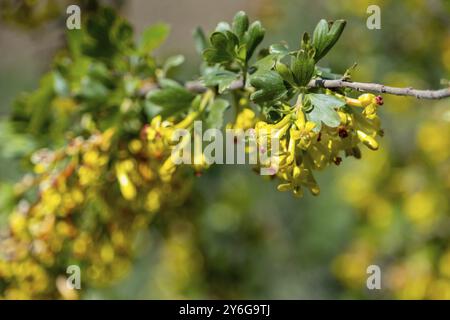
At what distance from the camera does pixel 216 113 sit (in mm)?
1207

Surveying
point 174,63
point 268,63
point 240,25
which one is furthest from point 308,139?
point 174,63

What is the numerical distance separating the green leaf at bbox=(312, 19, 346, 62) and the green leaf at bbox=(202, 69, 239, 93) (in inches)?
7.2

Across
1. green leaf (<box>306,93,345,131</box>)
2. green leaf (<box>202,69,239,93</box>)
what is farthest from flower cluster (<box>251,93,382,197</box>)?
green leaf (<box>202,69,239,93</box>)

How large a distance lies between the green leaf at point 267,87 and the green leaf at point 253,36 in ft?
0.38

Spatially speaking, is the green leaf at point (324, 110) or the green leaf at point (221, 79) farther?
the green leaf at point (221, 79)

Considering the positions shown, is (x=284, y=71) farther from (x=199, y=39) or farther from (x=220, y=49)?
(x=199, y=39)

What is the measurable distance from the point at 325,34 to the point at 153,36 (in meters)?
0.53

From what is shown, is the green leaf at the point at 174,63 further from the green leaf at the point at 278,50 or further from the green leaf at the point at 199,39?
the green leaf at the point at 278,50

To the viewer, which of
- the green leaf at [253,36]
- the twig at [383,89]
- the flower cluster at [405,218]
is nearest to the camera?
the twig at [383,89]

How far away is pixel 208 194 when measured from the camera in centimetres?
284

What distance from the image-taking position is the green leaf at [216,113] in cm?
120

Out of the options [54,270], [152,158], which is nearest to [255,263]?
[54,270]

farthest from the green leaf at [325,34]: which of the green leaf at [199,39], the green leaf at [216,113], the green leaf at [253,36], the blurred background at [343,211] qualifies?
the blurred background at [343,211]

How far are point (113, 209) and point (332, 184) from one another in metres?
1.68
